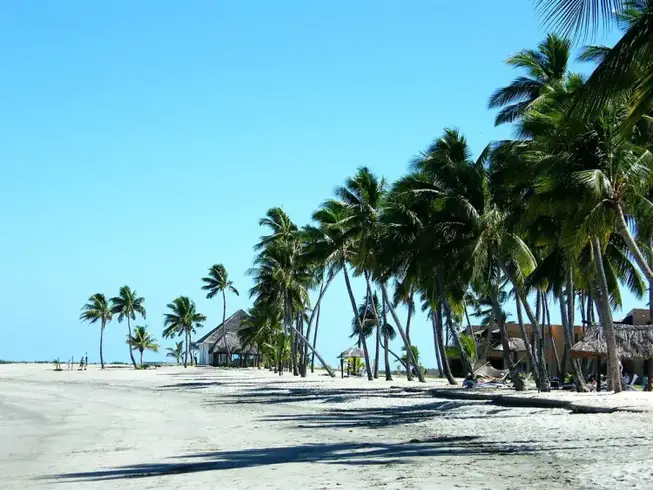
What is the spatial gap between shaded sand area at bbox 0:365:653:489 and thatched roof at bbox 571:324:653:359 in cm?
599

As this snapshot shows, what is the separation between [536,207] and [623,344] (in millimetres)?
10466

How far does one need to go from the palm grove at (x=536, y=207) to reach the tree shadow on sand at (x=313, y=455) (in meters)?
5.37

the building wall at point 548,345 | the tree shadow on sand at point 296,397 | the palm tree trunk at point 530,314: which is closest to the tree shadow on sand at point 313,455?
the tree shadow on sand at point 296,397

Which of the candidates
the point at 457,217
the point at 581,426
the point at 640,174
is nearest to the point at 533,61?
the point at 457,217

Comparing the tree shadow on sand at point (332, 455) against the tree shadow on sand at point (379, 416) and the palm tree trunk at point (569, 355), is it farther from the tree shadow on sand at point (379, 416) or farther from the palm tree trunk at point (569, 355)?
the palm tree trunk at point (569, 355)

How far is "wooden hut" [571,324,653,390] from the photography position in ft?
89.5

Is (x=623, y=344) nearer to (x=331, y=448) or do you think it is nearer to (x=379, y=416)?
(x=379, y=416)

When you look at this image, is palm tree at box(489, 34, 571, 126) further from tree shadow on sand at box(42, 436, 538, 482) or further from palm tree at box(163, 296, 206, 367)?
palm tree at box(163, 296, 206, 367)

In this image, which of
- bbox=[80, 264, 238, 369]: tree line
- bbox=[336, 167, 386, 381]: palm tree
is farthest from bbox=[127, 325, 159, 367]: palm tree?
bbox=[336, 167, 386, 381]: palm tree

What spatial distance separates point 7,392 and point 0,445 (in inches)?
902

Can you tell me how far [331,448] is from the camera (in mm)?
13109

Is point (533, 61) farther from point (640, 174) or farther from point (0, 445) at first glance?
point (0, 445)

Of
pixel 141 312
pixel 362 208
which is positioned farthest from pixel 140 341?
pixel 362 208

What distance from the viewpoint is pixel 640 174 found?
18.1 m
